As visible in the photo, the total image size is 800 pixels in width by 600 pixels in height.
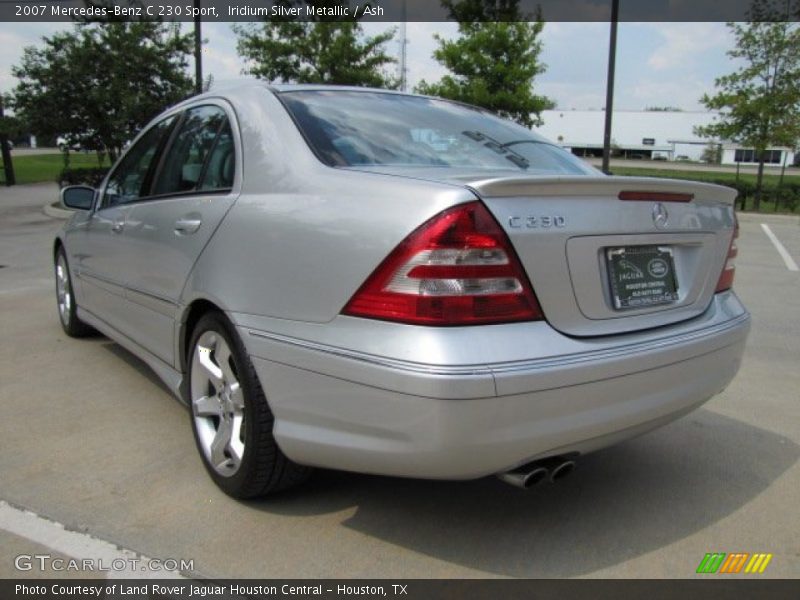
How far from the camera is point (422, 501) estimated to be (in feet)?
9.35

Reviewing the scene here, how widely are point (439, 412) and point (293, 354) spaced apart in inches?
23.3

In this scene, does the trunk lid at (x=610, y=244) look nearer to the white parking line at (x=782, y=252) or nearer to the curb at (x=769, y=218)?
the white parking line at (x=782, y=252)

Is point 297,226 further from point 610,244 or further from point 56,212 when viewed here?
point 56,212

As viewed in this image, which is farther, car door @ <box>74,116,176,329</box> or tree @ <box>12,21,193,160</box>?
tree @ <box>12,21,193,160</box>

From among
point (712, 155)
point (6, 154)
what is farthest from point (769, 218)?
point (712, 155)

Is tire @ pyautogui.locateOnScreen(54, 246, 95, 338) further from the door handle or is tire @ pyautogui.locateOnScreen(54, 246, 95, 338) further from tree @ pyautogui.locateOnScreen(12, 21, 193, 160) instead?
tree @ pyautogui.locateOnScreen(12, 21, 193, 160)

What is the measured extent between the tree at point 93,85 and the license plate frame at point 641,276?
1608 cm

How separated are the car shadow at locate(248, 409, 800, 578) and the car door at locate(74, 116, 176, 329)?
1775 millimetres

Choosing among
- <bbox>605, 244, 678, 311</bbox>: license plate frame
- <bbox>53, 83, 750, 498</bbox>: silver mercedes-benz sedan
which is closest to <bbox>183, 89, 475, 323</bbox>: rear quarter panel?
<bbox>53, 83, 750, 498</bbox>: silver mercedes-benz sedan

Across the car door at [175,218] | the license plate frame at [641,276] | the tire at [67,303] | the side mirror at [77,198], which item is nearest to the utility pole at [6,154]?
the tire at [67,303]

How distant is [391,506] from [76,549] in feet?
3.78

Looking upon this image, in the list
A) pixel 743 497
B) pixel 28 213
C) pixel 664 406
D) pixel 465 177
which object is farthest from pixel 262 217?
pixel 28 213

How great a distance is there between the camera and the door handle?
117 inches
